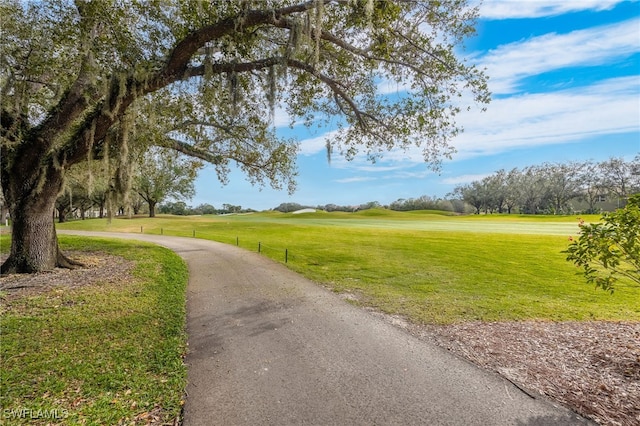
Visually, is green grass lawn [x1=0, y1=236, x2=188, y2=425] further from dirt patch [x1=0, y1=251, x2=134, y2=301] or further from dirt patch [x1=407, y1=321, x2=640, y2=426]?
dirt patch [x1=407, y1=321, x2=640, y2=426]

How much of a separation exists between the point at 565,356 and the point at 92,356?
6.04 meters

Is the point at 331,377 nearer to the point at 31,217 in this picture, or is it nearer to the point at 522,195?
Result: the point at 31,217

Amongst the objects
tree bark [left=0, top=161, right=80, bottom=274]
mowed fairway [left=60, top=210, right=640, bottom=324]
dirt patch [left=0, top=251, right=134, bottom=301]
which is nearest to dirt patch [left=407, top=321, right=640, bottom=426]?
mowed fairway [left=60, top=210, right=640, bottom=324]

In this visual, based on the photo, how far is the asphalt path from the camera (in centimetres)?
271

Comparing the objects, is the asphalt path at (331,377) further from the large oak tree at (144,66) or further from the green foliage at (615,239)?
the large oak tree at (144,66)

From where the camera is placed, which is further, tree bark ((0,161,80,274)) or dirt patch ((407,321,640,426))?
tree bark ((0,161,80,274))

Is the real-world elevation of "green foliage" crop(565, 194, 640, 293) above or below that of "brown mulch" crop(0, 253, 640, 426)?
above

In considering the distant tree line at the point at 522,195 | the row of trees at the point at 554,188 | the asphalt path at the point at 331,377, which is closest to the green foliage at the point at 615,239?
the asphalt path at the point at 331,377

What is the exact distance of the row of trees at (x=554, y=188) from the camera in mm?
52469

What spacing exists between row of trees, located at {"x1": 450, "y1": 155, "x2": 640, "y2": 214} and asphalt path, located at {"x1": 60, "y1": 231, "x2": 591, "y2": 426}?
6532cm

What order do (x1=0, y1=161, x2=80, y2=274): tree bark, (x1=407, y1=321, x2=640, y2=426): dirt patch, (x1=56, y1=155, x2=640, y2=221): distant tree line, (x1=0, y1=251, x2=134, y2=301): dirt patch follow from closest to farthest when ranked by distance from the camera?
(x1=407, y1=321, x2=640, y2=426): dirt patch < (x1=0, y1=251, x2=134, y2=301): dirt patch < (x1=0, y1=161, x2=80, y2=274): tree bark < (x1=56, y1=155, x2=640, y2=221): distant tree line

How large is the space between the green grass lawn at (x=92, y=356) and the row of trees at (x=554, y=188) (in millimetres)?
67830

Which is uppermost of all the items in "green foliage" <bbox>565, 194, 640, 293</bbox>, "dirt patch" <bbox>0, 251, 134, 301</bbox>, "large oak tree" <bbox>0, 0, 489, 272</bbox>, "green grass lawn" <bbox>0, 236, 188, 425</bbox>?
"large oak tree" <bbox>0, 0, 489, 272</bbox>

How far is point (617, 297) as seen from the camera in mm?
7453
